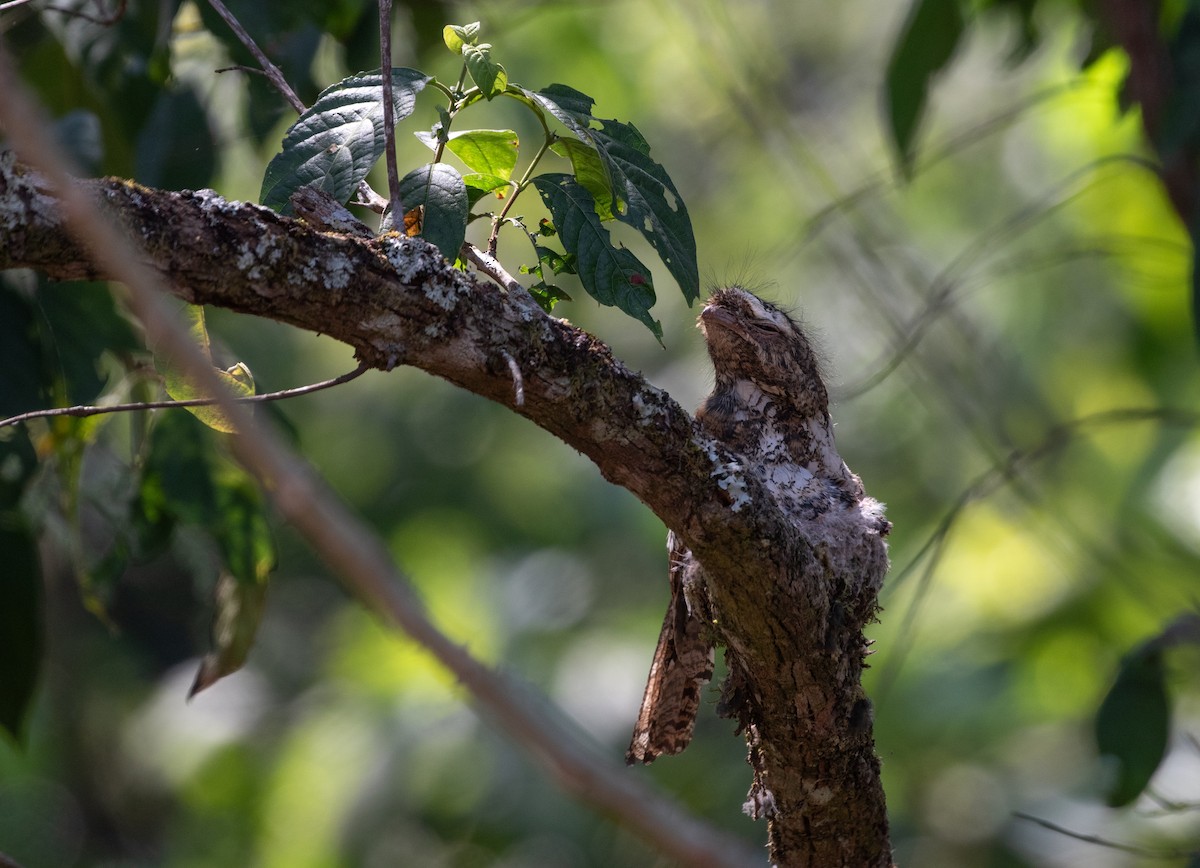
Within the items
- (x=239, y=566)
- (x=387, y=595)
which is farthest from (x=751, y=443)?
(x=387, y=595)

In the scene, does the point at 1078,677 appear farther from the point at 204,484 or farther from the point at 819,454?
the point at 204,484

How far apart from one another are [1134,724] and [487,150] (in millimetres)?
2290

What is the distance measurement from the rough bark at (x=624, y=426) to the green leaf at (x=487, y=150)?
29 centimetres

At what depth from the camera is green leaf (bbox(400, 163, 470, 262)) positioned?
6.00 feet

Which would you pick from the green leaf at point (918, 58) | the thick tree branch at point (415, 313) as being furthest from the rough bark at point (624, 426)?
the green leaf at point (918, 58)

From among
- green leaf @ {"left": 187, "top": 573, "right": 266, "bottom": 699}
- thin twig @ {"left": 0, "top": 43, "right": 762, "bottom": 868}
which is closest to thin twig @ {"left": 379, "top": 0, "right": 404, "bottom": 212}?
thin twig @ {"left": 0, "top": 43, "right": 762, "bottom": 868}

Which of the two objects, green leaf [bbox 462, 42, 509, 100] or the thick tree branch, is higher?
green leaf [bbox 462, 42, 509, 100]

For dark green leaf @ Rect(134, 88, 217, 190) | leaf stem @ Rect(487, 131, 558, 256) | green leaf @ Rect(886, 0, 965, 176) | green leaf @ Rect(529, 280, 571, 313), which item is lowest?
green leaf @ Rect(529, 280, 571, 313)

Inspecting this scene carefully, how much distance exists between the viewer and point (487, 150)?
1.99 m

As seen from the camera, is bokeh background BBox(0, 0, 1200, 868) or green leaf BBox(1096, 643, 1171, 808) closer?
green leaf BBox(1096, 643, 1171, 808)

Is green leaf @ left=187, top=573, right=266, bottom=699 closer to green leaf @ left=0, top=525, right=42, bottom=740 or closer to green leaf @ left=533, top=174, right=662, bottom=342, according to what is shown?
green leaf @ left=0, top=525, right=42, bottom=740

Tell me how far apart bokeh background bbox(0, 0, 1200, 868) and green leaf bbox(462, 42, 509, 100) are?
1.39 m

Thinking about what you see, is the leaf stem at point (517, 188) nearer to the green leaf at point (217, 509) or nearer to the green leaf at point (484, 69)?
the green leaf at point (484, 69)

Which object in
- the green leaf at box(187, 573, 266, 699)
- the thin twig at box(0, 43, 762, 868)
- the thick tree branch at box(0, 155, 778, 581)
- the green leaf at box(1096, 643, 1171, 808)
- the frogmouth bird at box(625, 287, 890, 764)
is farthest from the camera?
the green leaf at box(187, 573, 266, 699)
